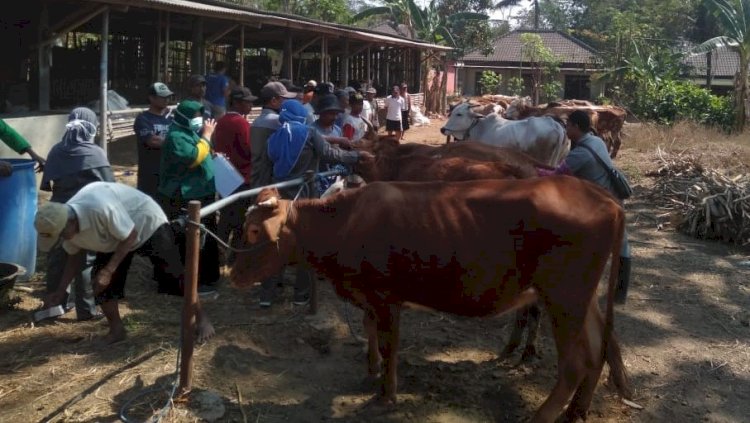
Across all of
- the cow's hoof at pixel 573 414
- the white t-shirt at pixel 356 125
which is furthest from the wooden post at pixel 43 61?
the cow's hoof at pixel 573 414

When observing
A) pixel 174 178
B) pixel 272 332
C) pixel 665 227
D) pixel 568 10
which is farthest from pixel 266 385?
pixel 568 10

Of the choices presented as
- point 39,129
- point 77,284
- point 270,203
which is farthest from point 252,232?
point 39,129

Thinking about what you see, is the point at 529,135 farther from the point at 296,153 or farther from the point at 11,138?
the point at 11,138

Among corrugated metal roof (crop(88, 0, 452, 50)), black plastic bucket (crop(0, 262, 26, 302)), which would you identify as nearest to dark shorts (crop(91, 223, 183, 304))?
black plastic bucket (crop(0, 262, 26, 302))

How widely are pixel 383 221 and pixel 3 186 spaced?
12.8 ft

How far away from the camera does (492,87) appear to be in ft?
115

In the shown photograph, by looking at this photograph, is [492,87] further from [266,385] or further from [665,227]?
[266,385]

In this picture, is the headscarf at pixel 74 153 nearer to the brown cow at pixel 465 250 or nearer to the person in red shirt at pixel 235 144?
the person in red shirt at pixel 235 144

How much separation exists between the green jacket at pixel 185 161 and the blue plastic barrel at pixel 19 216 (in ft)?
4.56

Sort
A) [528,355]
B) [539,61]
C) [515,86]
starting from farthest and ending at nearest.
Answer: [515,86], [539,61], [528,355]

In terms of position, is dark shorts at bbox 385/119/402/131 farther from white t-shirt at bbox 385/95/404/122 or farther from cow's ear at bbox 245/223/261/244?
cow's ear at bbox 245/223/261/244

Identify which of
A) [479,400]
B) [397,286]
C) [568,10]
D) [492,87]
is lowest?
[479,400]

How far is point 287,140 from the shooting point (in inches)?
229

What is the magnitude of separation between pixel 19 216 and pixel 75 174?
1.10 meters
